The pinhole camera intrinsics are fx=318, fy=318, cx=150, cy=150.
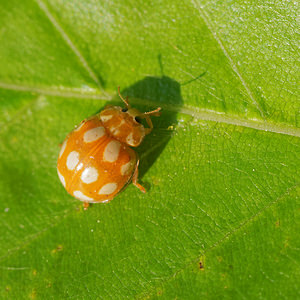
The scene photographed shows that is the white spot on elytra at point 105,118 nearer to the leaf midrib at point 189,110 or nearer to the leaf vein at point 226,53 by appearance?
the leaf midrib at point 189,110

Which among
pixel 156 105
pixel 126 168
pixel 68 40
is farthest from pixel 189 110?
pixel 68 40

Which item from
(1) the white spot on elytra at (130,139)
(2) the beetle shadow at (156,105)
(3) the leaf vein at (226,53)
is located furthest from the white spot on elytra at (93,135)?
(3) the leaf vein at (226,53)

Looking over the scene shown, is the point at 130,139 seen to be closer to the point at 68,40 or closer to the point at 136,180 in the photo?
the point at 136,180

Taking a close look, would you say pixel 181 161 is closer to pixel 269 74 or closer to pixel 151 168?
pixel 151 168

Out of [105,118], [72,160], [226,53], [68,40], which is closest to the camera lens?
[226,53]

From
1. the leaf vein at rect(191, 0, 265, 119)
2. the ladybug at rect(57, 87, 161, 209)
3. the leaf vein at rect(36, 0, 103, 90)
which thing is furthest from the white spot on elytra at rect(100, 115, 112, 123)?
the leaf vein at rect(191, 0, 265, 119)

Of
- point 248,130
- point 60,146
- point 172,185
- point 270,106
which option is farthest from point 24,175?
point 270,106

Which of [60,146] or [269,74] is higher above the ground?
[60,146]
